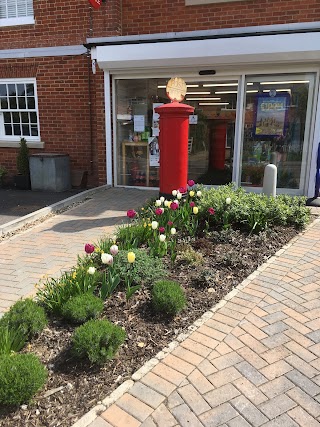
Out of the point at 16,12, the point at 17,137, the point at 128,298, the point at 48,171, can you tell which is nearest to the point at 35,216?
the point at 48,171

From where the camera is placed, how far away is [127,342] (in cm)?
287

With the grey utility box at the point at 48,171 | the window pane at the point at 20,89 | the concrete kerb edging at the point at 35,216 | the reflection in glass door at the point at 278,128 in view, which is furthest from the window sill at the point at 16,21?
the reflection in glass door at the point at 278,128

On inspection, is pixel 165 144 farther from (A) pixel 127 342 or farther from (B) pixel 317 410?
(B) pixel 317 410

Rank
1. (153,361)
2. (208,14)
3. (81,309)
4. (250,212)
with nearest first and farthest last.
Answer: (153,361) → (81,309) → (250,212) → (208,14)

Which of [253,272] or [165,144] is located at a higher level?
[165,144]

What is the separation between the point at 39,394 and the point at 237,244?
3.11 metres

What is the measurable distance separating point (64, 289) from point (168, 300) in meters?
0.92

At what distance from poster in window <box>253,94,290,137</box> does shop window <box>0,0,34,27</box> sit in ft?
20.3

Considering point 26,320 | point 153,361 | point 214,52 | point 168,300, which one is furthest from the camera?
point 214,52

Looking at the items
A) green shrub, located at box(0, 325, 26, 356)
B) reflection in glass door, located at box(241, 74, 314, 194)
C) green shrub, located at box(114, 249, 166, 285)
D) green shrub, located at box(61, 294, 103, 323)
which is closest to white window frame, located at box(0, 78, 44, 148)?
reflection in glass door, located at box(241, 74, 314, 194)

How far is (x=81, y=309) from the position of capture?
2957 millimetres

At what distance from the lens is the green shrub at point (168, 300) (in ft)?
10.3

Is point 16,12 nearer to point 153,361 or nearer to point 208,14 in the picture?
point 208,14

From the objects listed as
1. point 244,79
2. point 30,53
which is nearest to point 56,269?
point 244,79
